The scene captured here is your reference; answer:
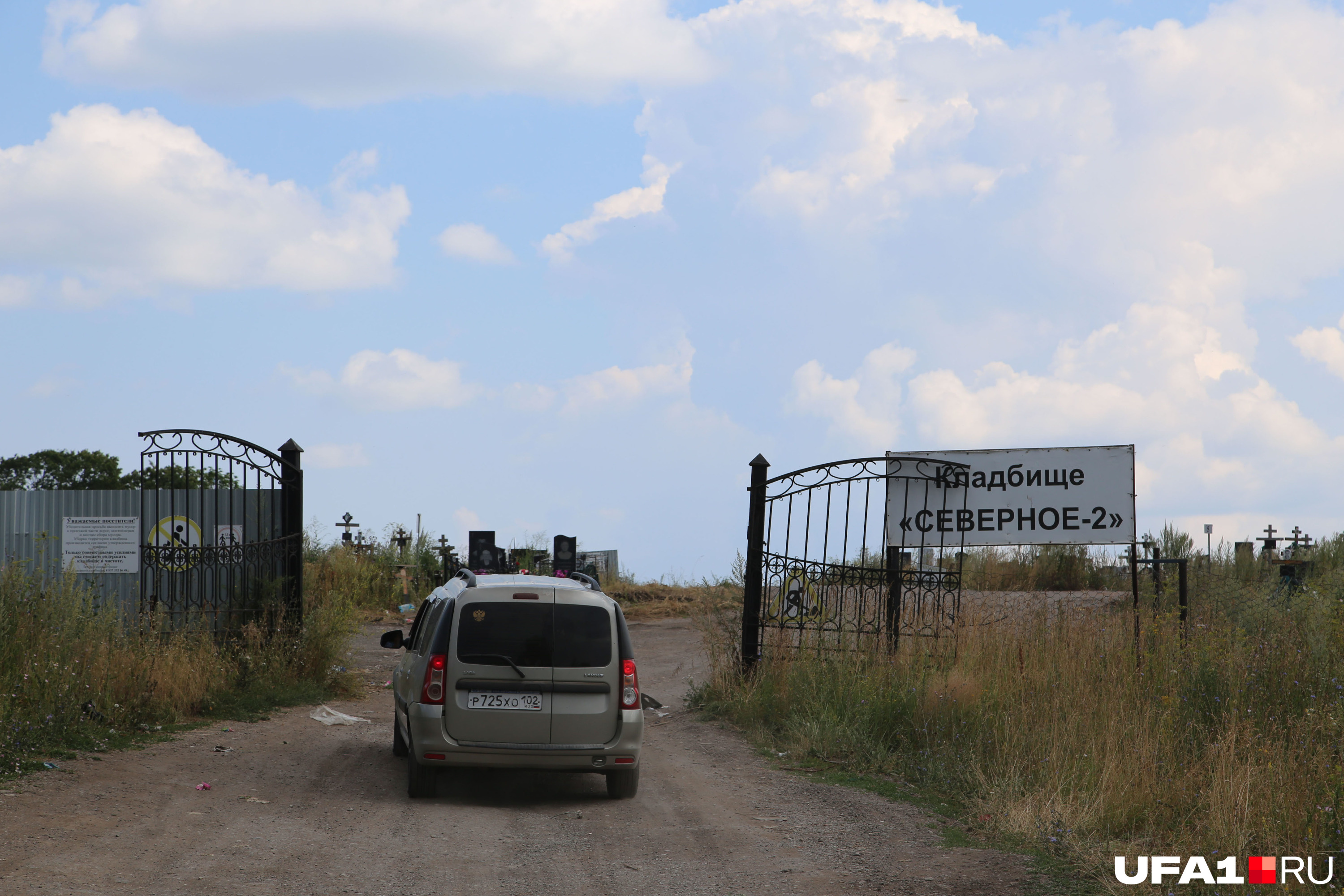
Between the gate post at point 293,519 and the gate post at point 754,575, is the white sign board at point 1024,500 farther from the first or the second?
the gate post at point 293,519

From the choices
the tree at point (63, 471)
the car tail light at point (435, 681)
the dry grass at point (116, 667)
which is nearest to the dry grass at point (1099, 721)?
the car tail light at point (435, 681)

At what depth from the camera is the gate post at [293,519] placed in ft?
52.3

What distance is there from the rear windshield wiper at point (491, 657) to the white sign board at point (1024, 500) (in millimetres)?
7147

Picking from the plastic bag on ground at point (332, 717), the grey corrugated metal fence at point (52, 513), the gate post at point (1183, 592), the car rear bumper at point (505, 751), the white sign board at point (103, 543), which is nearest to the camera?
the car rear bumper at point (505, 751)

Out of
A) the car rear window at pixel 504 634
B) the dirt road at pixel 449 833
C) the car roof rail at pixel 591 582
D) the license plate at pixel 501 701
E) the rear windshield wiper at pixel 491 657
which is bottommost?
the dirt road at pixel 449 833

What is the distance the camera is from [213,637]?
1505cm

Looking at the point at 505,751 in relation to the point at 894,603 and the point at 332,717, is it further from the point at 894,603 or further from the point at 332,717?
the point at 894,603

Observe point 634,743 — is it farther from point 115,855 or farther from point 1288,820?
point 1288,820

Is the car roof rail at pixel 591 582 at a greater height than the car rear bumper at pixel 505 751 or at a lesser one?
greater

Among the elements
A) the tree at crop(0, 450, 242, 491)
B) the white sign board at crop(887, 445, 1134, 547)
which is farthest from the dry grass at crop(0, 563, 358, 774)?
the tree at crop(0, 450, 242, 491)

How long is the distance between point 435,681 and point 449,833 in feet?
4.28

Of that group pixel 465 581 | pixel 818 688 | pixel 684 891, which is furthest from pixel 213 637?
pixel 684 891

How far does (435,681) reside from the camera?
8625 mm

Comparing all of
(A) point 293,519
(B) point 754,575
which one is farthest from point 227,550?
(B) point 754,575
